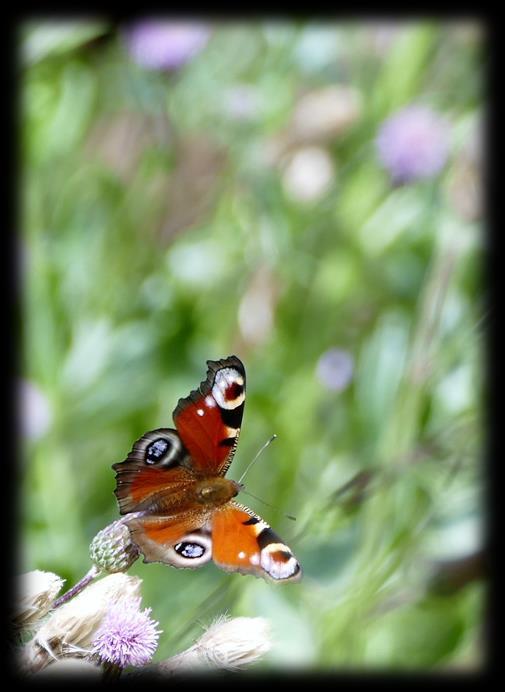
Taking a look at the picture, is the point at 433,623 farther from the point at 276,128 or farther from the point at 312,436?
the point at 276,128

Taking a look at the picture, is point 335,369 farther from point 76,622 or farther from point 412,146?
point 76,622

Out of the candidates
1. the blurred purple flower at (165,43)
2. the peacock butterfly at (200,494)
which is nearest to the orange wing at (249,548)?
the peacock butterfly at (200,494)

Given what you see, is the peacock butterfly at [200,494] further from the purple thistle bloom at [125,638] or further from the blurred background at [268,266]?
the blurred background at [268,266]

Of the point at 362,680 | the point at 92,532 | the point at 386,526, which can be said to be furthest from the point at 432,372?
the point at 92,532

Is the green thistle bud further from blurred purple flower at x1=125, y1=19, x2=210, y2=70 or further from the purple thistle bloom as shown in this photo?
blurred purple flower at x1=125, y1=19, x2=210, y2=70

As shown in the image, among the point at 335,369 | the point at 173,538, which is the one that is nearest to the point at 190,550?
the point at 173,538

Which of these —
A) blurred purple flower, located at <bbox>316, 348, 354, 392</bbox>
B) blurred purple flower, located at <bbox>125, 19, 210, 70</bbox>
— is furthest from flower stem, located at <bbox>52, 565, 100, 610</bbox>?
blurred purple flower, located at <bbox>125, 19, 210, 70</bbox>
